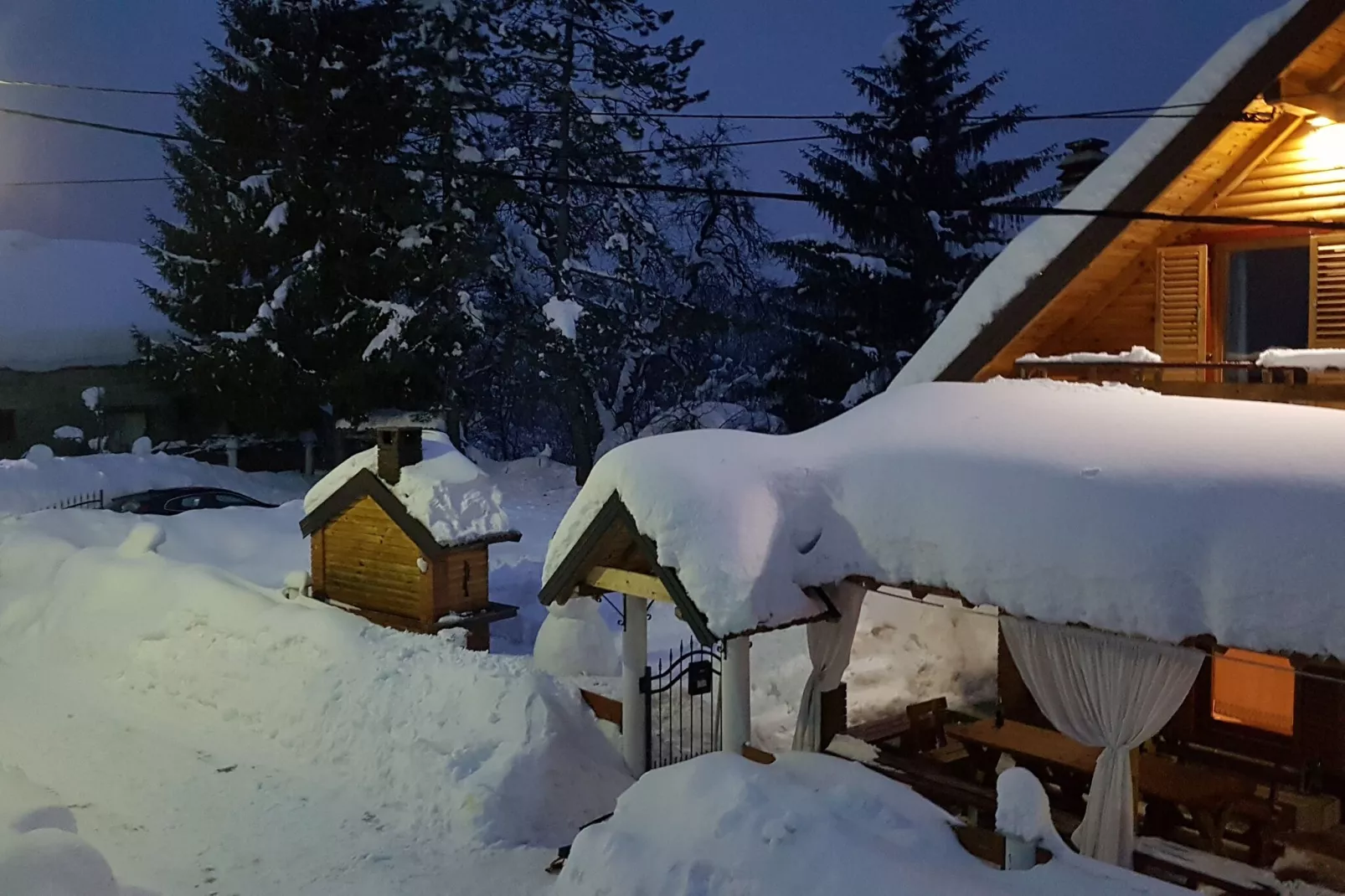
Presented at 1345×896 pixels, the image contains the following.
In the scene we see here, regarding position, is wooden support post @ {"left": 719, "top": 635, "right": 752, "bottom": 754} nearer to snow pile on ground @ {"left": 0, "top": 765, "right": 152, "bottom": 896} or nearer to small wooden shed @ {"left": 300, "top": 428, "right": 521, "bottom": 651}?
snow pile on ground @ {"left": 0, "top": 765, "right": 152, "bottom": 896}

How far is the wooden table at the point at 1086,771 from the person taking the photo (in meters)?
8.77

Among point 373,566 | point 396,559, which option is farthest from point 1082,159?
point 373,566

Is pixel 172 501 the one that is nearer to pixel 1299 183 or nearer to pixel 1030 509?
pixel 1030 509

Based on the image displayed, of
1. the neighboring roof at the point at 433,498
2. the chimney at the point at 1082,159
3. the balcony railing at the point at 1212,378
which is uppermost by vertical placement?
the chimney at the point at 1082,159

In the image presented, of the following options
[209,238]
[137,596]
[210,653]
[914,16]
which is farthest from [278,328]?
[914,16]

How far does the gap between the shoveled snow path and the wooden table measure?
14.9 feet

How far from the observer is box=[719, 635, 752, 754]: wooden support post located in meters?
9.40

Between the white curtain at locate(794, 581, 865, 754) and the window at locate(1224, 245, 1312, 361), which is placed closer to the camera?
the white curtain at locate(794, 581, 865, 754)

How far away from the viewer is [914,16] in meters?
26.0

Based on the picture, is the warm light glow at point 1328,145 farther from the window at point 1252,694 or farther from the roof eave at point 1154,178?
the window at point 1252,694

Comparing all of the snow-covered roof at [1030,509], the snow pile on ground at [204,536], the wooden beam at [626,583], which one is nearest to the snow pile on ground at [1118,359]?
the snow-covered roof at [1030,509]

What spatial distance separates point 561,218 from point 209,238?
9.17m

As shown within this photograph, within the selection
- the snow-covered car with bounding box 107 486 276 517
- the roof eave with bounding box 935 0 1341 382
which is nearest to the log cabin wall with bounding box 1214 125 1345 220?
the roof eave with bounding box 935 0 1341 382

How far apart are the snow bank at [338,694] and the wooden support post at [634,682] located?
0.22 m
